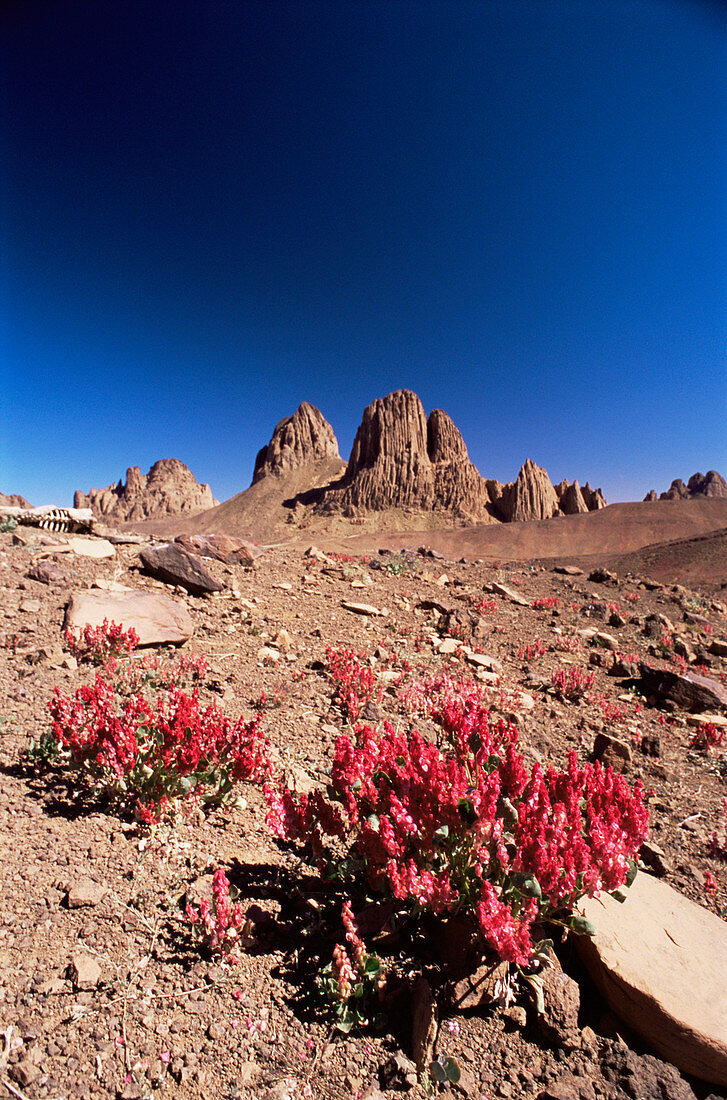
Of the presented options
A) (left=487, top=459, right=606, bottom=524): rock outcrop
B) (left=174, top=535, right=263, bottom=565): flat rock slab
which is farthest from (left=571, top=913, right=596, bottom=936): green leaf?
(left=487, top=459, right=606, bottom=524): rock outcrop

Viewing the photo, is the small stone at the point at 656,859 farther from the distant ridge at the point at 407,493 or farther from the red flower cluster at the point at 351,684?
the distant ridge at the point at 407,493

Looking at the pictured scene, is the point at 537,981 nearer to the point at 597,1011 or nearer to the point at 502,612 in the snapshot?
the point at 597,1011

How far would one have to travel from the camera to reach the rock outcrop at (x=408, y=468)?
76125mm

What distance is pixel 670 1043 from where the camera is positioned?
6.72 ft

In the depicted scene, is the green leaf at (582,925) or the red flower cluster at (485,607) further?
the red flower cluster at (485,607)

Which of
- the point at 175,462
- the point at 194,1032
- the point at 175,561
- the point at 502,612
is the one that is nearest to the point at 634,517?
the point at 502,612

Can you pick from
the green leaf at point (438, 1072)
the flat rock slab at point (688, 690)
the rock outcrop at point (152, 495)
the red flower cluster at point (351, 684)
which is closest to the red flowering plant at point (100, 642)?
the red flower cluster at point (351, 684)

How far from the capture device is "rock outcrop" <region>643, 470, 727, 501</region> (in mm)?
93250

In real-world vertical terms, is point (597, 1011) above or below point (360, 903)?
below

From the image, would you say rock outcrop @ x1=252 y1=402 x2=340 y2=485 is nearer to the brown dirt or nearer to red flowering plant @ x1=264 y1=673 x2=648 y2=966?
the brown dirt

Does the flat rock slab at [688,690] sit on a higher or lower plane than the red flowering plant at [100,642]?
lower

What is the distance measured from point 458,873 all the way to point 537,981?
0.52m

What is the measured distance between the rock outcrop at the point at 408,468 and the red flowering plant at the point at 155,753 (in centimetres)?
7236

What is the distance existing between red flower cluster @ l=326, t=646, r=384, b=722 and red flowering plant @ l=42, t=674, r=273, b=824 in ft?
6.67
